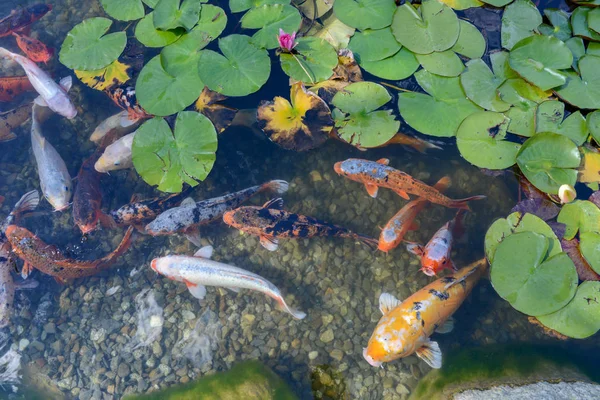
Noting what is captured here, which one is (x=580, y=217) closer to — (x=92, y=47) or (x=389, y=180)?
(x=389, y=180)

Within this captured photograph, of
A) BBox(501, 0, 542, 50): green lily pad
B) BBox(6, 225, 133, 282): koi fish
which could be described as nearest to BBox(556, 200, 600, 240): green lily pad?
BBox(501, 0, 542, 50): green lily pad

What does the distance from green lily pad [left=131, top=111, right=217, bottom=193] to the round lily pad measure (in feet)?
9.46

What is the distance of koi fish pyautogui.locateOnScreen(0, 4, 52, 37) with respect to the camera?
220 inches

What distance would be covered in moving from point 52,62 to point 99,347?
12.2 feet

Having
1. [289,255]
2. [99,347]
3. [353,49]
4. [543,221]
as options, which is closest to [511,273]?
[543,221]

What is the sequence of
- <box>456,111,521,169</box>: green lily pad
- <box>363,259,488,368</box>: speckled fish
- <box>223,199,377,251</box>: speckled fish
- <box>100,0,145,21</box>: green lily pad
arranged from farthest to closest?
<box>100,0,145,21</box>: green lily pad → <box>223,199,377,251</box>: speckled fish → <box>456,111,521,169</box>: green lily pad → <box>363,259,488,368</box>: speckled fish

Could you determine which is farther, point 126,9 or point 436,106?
point 126,9

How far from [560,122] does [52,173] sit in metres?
5.43

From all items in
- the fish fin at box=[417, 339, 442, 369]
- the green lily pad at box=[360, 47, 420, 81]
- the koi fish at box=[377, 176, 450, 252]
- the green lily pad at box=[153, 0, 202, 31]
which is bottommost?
the fish fin at box=[417, 339, 442, 369]

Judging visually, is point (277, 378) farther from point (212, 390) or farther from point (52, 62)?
point (52, 62)

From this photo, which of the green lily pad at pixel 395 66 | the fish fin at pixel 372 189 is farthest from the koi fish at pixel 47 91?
the fish fin at pixel 372 189

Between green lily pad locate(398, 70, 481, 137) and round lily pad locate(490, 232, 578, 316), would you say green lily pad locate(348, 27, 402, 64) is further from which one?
round lily pad locate(490, 232, 578, 316)

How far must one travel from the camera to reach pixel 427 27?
4.45 meters

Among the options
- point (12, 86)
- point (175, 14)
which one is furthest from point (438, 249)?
point (12, 86)
